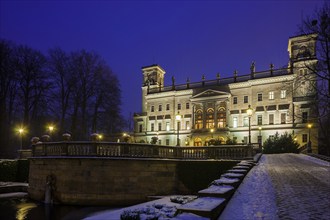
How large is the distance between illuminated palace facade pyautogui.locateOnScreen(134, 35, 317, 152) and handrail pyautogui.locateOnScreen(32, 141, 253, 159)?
2181cm

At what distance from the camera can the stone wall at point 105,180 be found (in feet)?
59.7

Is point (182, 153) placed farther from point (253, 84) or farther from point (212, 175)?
point (253, 84)

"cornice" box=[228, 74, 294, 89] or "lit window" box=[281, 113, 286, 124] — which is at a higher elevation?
"cornice" box=[228, 74, 294, 89]

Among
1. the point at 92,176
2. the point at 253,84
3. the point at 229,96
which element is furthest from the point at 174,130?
the point at 92,176

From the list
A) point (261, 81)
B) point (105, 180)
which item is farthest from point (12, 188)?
point (261, 81)

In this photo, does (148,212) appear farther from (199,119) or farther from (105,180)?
(199,119)

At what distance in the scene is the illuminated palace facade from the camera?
154 ft

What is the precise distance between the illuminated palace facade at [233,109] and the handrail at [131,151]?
21814mm

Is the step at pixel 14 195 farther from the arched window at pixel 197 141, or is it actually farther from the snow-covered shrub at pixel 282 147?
the arched window at pixel 197 141

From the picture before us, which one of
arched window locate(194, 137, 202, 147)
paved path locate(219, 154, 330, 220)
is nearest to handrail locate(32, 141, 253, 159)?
paved path locate(219, 154, 330, 220)

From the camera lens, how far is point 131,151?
18984 millimetres

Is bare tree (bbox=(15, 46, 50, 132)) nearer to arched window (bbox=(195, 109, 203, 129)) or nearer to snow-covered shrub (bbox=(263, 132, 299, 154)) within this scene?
arched window (bbox=(195, 109, 203, 129))

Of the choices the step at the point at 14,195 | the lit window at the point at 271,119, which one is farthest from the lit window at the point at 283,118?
the step at the point at 14,195

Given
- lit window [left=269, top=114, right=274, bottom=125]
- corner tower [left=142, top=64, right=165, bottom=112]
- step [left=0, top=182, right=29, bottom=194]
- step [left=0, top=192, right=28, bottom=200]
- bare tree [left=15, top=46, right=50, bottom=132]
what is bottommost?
step [left=0, top=192, right=28, bottom=200]
